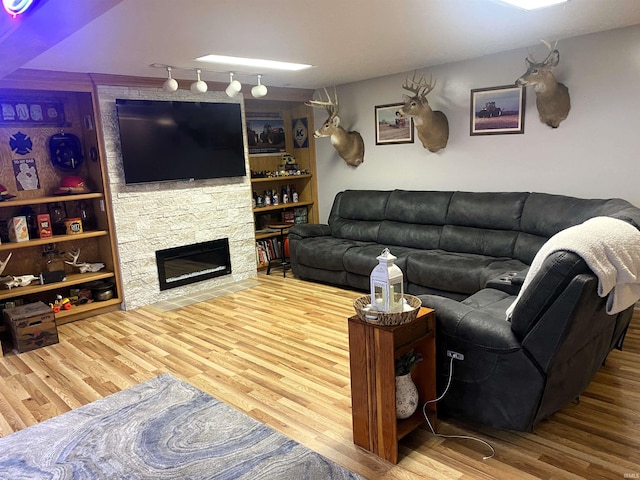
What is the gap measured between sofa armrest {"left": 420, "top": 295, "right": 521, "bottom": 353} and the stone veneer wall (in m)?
3.38

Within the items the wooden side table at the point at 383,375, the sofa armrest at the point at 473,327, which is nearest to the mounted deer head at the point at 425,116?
the sofa armrest at the point at 473,327

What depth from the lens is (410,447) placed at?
2262mm

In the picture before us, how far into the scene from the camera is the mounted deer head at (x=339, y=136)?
5461 millimetres

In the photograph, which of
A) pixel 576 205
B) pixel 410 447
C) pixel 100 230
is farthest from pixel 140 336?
pixel 576 205

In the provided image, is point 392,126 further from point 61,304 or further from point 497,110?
point 61,304

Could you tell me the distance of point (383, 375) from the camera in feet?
6.80

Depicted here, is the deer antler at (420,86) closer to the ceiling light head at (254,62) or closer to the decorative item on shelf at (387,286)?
the ceiling light head at (254,62)

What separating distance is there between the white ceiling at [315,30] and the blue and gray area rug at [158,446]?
2.09 m

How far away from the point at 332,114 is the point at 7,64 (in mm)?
3606

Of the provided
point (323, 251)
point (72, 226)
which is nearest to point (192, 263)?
point (72, 226)

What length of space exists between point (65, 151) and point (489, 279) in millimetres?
4166

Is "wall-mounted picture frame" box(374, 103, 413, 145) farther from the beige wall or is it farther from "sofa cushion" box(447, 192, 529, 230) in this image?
"sofa cushion" box(447, 192, 529, 230)

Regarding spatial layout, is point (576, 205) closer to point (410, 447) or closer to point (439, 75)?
point (439, 75)

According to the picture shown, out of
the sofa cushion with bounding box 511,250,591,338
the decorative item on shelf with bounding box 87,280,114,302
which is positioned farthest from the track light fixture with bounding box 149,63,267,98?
the sofa cushion with bounding box 511,250,591,338
